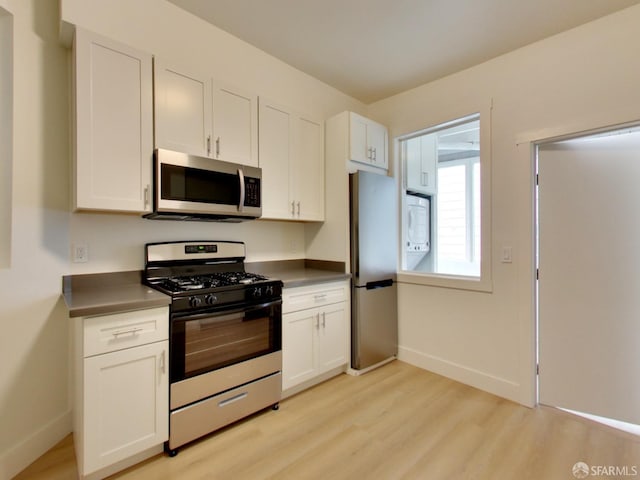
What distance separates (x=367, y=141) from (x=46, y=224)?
8.28ft

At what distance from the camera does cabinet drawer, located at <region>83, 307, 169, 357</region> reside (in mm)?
1449

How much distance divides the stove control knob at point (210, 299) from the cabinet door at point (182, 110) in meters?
0.98

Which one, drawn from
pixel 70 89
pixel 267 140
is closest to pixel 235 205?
pixel 267 140

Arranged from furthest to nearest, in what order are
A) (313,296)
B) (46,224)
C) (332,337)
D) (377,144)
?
(377,144), (332,337), (313,296), (46,224)

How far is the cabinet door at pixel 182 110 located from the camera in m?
1.93

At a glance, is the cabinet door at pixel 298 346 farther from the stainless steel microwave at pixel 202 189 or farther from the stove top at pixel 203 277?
the stainless steel microwave at pixel 202 189

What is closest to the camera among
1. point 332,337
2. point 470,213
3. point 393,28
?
point 393,28

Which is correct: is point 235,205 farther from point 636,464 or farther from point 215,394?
point 636,464

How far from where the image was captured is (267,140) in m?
2.50

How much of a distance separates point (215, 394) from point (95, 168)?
58.7 inches

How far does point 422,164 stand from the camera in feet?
11.2

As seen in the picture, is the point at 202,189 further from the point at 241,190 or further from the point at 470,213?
the point at 470,213

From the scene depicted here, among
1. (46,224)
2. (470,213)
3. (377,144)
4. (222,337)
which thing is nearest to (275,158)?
(377,144)

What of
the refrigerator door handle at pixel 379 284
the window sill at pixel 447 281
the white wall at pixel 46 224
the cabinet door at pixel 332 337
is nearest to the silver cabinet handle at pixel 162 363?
the white wall at pixel 46 224
